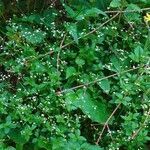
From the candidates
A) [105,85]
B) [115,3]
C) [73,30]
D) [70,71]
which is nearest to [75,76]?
[70,71]

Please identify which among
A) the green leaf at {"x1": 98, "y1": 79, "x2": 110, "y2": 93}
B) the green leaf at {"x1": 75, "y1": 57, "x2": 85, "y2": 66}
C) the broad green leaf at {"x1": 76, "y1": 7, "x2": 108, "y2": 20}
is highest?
the broad green leaf at {"x1": 76, "y1": 7, "x2": 108, "y2": 20}

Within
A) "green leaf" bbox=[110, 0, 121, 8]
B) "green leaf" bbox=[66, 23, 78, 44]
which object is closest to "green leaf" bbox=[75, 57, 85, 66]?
"green leaf" bbox=[66, 23, 78, 44]

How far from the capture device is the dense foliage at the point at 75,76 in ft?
8.80

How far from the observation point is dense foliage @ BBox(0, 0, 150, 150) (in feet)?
8.80

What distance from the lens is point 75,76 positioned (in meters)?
2.91

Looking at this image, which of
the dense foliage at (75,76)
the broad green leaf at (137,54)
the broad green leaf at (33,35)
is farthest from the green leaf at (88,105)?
the broad green leaf at (33,35)

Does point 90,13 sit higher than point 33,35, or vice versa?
point 90,13

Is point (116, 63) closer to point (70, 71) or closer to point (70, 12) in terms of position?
point (70, 71)

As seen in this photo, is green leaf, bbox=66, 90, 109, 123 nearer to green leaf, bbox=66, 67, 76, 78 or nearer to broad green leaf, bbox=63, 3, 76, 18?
green leaf, bbox=66, 67, 76, 78

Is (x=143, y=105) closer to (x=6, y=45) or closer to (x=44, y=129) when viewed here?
(x=44, y=129)

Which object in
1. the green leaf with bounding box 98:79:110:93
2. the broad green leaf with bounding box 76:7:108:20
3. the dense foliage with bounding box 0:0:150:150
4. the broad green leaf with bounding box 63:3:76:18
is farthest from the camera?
the broad green leaf with bounding box 63:3:76:18

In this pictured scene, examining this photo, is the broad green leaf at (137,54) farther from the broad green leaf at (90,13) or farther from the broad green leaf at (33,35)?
the broad green leaf at (33,35)

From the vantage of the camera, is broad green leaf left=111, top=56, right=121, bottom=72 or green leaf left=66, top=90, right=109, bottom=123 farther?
broad green leaf left=111, top=56, right=121, bottom=72

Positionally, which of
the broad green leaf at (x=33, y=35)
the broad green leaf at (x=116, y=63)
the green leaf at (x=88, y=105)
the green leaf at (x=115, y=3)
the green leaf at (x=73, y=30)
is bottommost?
the green leaf at (x=88, y=105)
